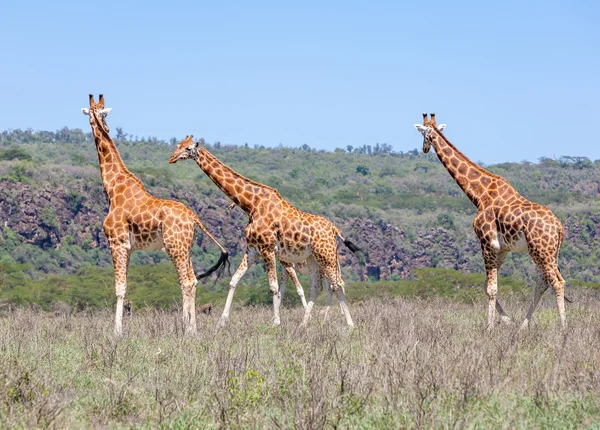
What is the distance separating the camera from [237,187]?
1451 centimetres

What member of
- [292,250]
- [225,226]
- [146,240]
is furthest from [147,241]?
[225,226]

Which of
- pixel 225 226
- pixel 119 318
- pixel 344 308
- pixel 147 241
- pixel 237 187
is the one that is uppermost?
pixel 237 187

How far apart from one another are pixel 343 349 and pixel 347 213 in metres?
65.3

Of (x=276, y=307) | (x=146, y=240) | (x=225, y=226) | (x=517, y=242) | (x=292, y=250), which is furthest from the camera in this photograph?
(x=225, y=226)

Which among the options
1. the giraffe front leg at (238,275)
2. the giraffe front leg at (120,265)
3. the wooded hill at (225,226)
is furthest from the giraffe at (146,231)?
the wooded hill at (225,226)

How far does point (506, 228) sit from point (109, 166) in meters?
5.39

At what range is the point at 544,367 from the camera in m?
9.42

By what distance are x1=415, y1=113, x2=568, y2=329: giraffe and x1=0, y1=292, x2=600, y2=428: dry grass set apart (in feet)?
3.25

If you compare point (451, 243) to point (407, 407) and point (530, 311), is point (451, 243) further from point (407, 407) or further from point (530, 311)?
point (407, 407)

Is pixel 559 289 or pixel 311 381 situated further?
pixel 559 289

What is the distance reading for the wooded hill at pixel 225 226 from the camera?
3562cm

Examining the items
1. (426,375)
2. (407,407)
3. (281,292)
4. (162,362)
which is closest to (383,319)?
(281,292)

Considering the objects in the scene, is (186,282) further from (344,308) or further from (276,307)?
(344,308)

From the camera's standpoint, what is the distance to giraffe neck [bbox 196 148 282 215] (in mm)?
14398
